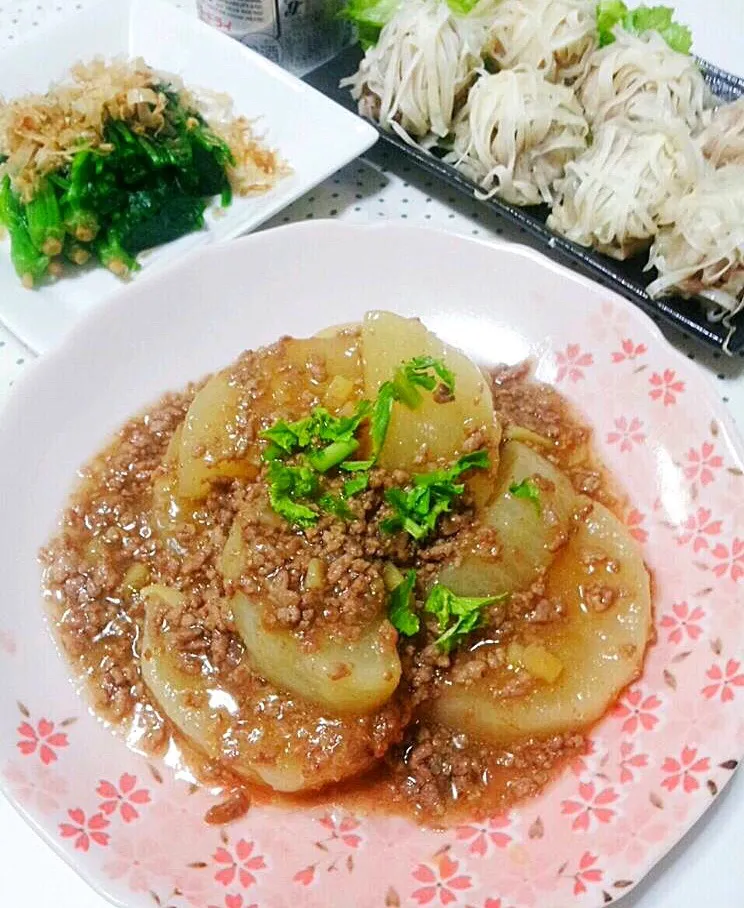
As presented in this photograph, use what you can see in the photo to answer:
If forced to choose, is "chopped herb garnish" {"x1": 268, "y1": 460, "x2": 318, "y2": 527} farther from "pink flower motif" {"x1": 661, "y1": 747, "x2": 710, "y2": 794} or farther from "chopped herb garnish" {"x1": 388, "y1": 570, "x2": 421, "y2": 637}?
"pink flower motif" {"x1": 661, "y1": 747, "x2": 710, "y2": 794}

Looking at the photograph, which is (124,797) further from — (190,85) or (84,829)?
(190,85)

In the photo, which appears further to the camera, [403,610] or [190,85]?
[190,85]

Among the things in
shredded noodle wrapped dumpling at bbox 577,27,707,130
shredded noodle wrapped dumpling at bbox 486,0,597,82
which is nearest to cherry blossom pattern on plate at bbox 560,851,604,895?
shredded noodle wrapped dumpling at bbox 577,27,707,130

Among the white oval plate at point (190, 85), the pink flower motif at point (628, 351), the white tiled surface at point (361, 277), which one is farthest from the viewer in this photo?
the white oval plate at point (190, 85)

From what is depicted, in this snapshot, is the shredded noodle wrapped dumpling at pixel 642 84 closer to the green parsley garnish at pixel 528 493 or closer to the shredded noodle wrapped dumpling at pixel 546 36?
the shredded noodle wrapped dumpling at pixel 546 36

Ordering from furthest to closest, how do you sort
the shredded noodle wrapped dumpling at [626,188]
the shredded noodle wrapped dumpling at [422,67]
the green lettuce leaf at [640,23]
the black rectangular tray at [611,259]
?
the green lettuce leaf at [640,23]
the shredded noodle wrapped dumpling at [422,67]
the shredded noodle wrapped dumpling at [626,188]
the black rectangular tray at [611,259]

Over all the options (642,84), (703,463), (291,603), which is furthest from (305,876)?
(642,84)

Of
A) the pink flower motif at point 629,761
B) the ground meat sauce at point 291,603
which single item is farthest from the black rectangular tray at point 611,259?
the pink flower motif at point 629,761
